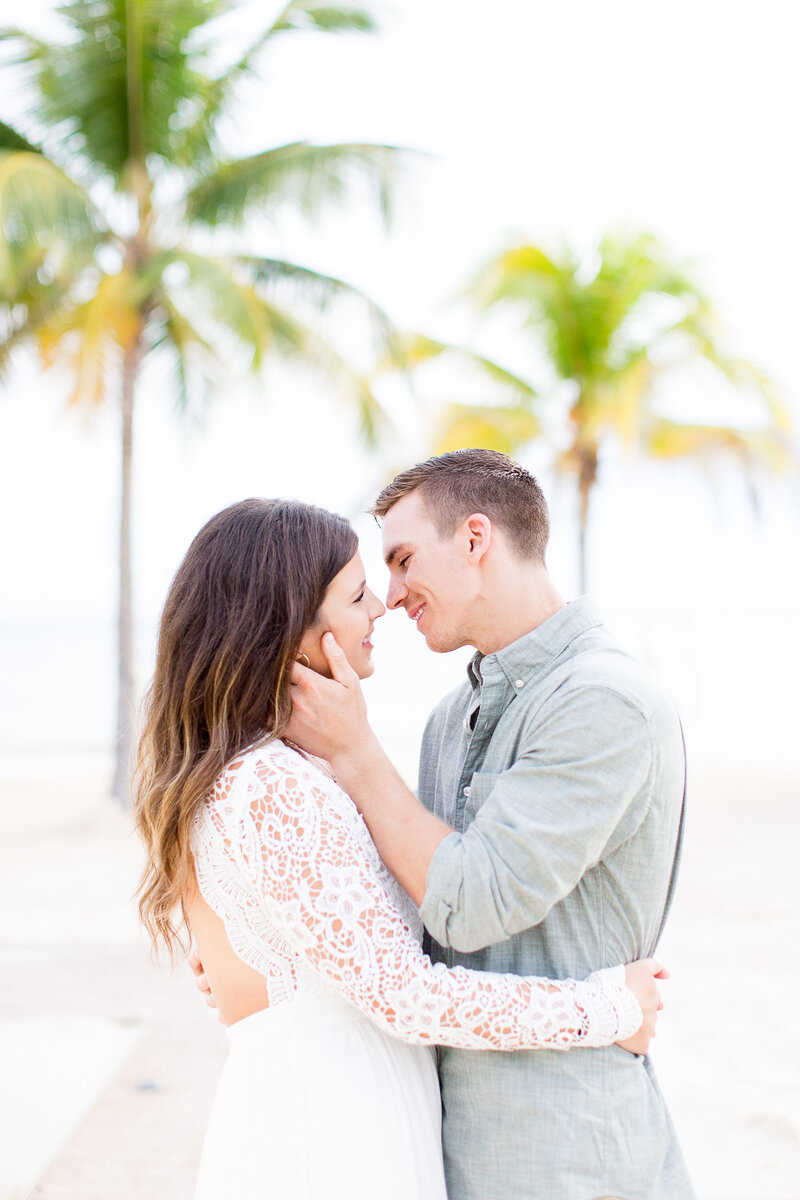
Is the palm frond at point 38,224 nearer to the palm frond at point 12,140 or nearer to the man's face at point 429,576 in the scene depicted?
the palm frond at point 12,140

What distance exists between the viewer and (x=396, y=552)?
2.32 meters

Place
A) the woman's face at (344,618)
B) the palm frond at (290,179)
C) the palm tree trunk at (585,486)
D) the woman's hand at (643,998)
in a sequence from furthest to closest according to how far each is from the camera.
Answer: the palm tree trunk at (585,486) < the palm frond at (290,179) < the woman's face at (344,618) < the woman's hand at (643,998)

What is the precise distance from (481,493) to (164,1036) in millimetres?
3816

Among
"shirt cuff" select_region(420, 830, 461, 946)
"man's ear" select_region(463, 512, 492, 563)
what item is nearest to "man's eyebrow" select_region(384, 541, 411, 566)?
"man's ear" select_region(463, 512, 492, 563)

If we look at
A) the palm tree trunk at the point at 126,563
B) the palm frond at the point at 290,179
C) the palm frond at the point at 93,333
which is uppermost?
the palm frond at the point at 290,179

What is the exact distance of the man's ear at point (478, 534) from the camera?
7.29ft

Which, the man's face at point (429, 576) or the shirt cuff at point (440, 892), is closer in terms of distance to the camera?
the shirt cuff at point (440, 892)

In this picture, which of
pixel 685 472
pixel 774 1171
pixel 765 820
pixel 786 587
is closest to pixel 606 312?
pixel 685 472

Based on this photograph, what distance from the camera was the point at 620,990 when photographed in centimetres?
183

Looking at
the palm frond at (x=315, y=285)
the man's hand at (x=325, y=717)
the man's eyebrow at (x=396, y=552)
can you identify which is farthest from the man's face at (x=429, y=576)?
the palm frond at (x=315, y=285)

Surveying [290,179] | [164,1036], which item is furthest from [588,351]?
[164,1036]

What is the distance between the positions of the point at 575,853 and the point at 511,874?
0.36 ft

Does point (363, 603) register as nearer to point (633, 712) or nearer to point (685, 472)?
point (633, 712)

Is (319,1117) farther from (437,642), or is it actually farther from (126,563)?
(126,563)
